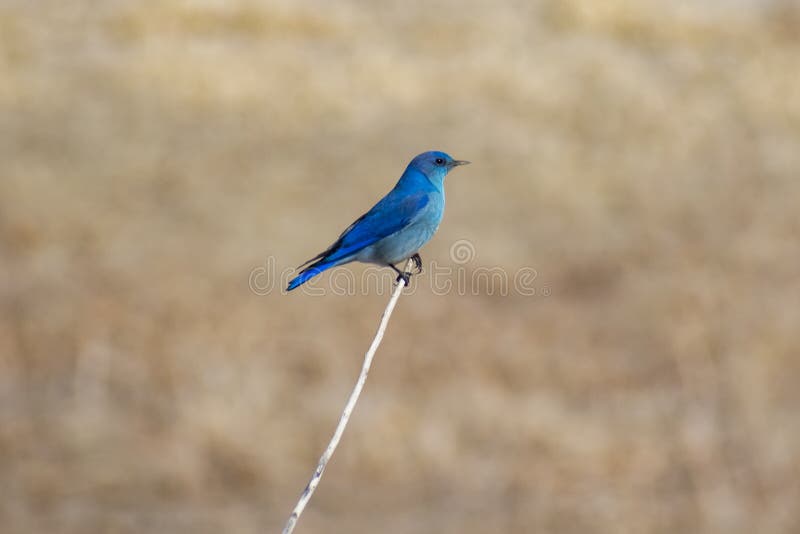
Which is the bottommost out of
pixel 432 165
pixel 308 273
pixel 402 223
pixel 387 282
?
pixel 308 273

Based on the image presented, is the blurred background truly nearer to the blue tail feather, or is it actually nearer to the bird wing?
the bird wing

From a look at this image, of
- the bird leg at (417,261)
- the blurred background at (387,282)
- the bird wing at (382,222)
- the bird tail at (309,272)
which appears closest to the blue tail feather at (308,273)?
the bird tail at (309,272)

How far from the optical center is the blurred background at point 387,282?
12.1 metres

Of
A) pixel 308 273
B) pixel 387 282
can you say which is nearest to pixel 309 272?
pixel 308 273

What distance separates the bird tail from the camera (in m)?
5.09

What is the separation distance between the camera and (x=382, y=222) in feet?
20.3

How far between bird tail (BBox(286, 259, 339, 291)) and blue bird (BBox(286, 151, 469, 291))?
195mm

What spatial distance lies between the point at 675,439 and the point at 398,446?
311 centimetres

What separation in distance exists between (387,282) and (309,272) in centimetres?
935

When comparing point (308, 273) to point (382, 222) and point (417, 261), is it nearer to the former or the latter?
point (382, 222)

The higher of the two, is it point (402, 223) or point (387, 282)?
point (387, 282)

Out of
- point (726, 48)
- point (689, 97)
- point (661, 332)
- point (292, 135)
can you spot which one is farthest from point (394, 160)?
point (726, 48)

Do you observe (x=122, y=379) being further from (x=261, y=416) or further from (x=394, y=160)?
(x=394, y=160)

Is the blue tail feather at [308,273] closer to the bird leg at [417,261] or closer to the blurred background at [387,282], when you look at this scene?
the bird leg at [417,261]
